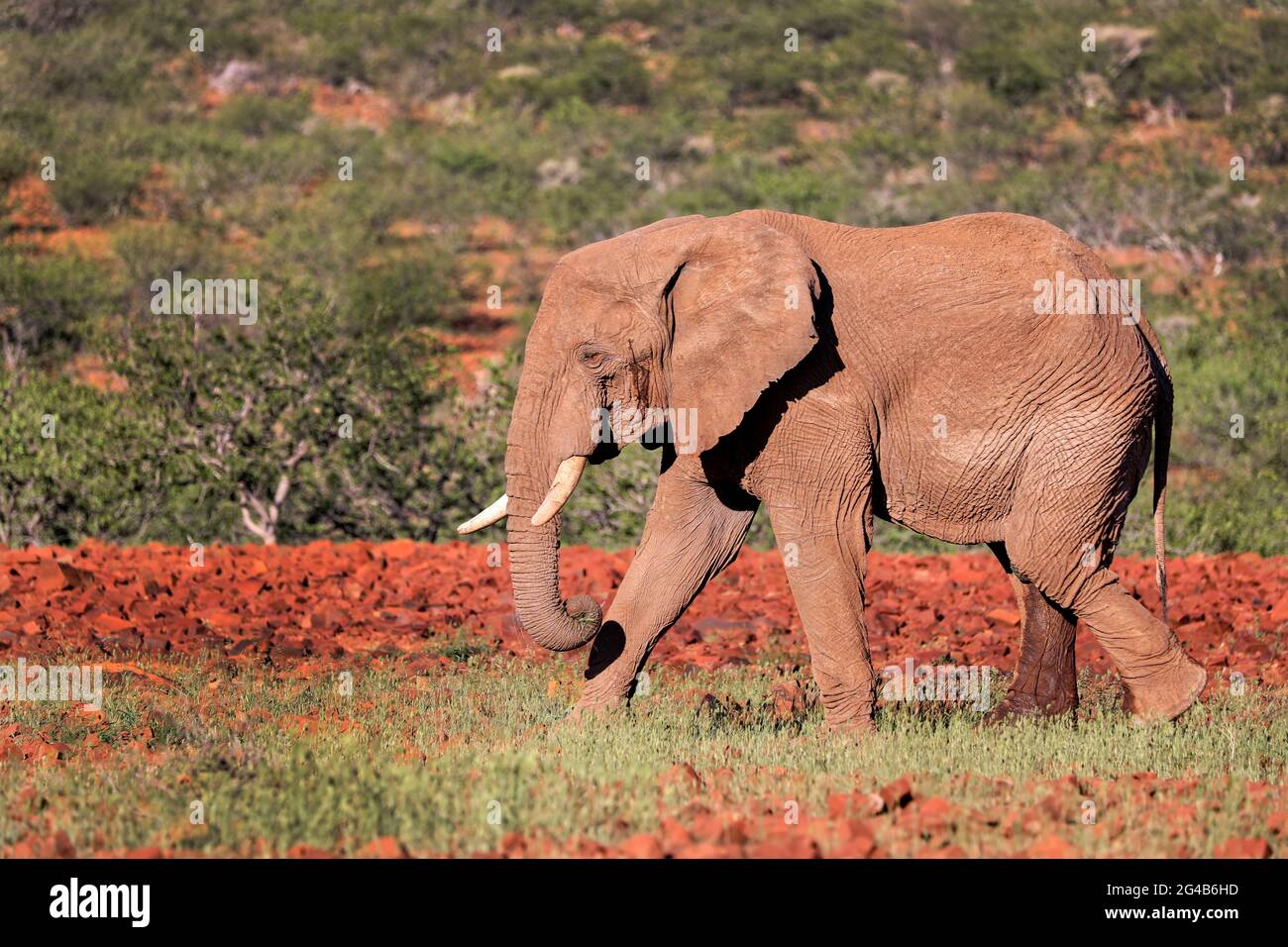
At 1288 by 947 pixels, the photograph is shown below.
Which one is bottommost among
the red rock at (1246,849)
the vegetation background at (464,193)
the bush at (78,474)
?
the red rock at (1246,849)

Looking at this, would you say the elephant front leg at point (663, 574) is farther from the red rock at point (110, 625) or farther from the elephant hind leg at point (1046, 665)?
the red rock at point (110, 625)

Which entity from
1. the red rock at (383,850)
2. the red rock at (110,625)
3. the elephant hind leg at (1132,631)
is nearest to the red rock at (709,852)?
the red rock at (383,850)

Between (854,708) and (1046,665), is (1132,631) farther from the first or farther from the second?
(854,708)

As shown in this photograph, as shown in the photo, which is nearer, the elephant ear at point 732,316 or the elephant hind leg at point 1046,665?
the elephant ear at point 732,316

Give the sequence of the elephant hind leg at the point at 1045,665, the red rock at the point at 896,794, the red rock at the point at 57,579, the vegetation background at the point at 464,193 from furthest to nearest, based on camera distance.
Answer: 1. the vegetation background at the point at 464,193
2. the red rock at the point at 57,579
3. the elephant hind leg at the point at 1045,665
4. the red rock at the point at 896,794

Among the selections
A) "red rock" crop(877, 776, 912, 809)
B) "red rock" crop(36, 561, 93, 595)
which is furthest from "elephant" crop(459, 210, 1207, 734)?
"red rock" crop(36, 561, 93, 595)

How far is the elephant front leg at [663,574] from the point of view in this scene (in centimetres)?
906

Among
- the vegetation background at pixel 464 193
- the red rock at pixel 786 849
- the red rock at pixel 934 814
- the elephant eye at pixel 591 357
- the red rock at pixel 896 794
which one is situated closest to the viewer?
the red rock at pixel 786 849

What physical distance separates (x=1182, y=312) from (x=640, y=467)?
18.3 metres

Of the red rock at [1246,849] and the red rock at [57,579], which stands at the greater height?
the red rock at [57,579]

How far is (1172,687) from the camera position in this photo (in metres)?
8.87

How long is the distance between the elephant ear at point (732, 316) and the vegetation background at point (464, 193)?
12.0m

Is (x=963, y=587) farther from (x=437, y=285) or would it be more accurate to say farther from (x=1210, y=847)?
(x=437, y=285)
